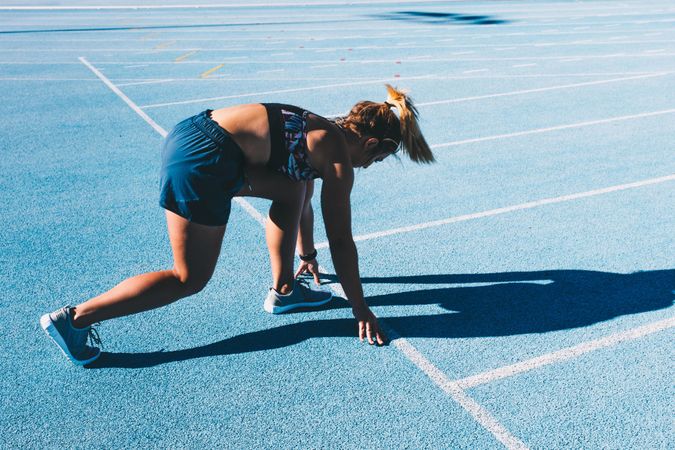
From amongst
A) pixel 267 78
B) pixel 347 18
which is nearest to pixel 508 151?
pixel 267 78

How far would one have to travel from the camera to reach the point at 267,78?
11.8 m

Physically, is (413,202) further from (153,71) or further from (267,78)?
(153,71)

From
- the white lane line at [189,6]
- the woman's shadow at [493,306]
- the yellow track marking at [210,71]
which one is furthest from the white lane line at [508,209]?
the white lane line at [189,6]

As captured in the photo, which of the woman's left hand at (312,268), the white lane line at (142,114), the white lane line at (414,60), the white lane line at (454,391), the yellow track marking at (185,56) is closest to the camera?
the white lane line at (454,391)

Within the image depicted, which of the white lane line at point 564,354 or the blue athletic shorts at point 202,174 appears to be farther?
the white lane line at point 564,354

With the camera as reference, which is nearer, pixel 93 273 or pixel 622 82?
pixel 93 273

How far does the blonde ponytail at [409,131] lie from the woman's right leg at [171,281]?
110 cm

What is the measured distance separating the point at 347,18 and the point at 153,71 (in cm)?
971

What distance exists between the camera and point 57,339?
143 inches

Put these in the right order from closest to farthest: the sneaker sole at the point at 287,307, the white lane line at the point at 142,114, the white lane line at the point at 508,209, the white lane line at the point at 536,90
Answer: the sneaker sole at the point at 287,307
the white lane line at the point at 508,209
the white lane line at the point at 142,114
the white lane line at the point at 536,90

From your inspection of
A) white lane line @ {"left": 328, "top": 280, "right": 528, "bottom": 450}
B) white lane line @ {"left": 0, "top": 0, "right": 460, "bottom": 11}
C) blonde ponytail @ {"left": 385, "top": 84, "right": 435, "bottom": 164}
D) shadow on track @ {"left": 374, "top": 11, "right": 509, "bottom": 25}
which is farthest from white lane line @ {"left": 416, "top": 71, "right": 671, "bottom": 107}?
white lane line @ {"left": 0, "top": 0, "right": 460, "bottom": 11}

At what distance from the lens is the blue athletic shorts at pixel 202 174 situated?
3.38 metres

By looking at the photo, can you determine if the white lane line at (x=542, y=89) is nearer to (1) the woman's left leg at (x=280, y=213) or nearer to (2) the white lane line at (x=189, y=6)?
(1) the woman's left leg at (x=280, y=213)

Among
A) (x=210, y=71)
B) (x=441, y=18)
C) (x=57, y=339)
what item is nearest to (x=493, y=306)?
(x=57, y=339)
